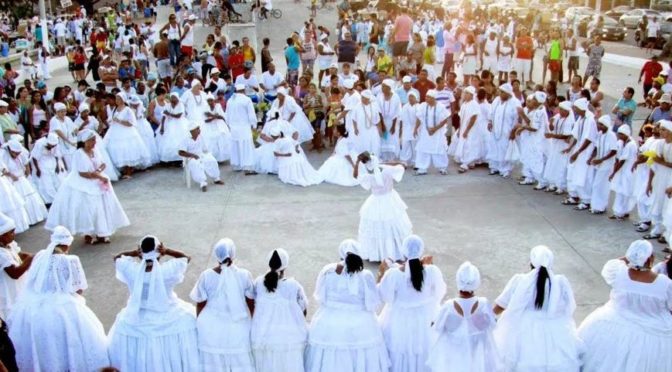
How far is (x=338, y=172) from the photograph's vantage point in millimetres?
12742

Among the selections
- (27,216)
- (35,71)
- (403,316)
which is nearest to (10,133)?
(27,216)

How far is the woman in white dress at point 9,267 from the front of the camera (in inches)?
249

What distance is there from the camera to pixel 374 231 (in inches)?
345

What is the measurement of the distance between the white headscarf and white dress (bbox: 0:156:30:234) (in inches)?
223

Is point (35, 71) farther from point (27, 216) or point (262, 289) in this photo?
point (262, 289)

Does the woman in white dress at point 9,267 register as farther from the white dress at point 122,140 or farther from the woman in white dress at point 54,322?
the white dress at point 122,140

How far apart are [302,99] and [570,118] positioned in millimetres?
6380

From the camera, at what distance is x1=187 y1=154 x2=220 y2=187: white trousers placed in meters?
12.3

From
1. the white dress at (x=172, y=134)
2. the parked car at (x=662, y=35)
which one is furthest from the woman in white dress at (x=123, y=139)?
the parked car at (x=662, y=35)

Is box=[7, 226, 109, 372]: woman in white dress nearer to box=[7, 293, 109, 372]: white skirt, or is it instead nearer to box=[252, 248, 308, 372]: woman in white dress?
box=[7, 293, 109, 372]: white skirt

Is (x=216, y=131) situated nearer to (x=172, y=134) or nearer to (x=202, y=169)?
(x=172, y=134)

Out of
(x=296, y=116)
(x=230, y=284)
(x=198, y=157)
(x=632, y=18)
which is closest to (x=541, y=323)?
(x=230, y=284)

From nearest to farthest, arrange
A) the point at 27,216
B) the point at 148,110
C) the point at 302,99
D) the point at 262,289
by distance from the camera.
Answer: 1. the point at 262,289
2. the point at 27,216
3. the point at 148,110
4. the point at 302,99

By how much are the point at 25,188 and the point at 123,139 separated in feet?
8.82
